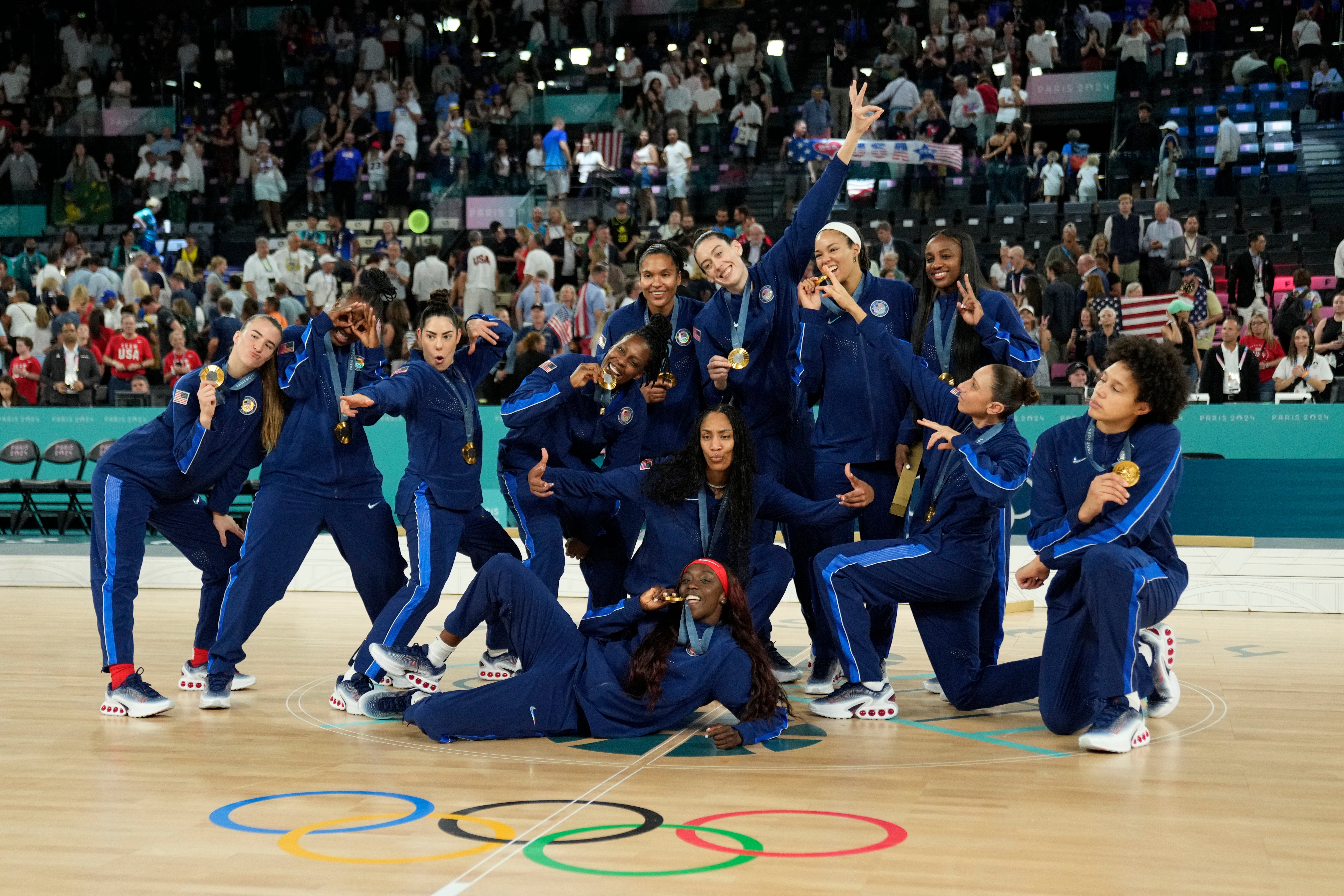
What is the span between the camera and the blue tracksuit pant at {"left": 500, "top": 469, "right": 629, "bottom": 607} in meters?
6.61

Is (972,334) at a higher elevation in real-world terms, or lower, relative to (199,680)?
higher

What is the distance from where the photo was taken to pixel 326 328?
6.23 metres

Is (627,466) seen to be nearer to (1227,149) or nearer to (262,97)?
(1227,149)

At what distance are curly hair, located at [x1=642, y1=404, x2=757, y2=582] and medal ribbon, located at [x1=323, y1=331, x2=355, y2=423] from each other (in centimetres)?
151

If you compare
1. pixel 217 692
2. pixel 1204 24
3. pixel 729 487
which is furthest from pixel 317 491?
pixel 1204 24

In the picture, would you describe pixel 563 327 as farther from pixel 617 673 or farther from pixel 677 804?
pixel 677 804

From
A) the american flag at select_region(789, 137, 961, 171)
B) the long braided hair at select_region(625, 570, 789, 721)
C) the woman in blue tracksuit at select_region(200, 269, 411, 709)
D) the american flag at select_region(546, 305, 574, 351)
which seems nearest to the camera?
the long braided hair at select_region(625, 570, 789, 721)

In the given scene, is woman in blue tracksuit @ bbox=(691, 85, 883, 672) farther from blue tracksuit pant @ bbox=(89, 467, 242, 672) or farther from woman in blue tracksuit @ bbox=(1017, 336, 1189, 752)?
blue tracksuit pant @ bbox=(89, 467, 242, 672)

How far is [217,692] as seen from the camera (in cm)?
614

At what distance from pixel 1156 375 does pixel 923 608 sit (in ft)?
4.70

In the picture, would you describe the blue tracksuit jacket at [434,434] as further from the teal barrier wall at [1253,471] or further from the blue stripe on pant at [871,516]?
the teal barrier wall at [1253,471]

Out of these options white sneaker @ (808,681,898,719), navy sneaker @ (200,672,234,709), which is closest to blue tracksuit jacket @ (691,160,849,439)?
white sneaker @ (808,681,898,719)

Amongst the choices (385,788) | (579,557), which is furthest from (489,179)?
(385,788)

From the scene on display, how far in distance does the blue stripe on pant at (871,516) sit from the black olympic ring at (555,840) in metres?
2.14
